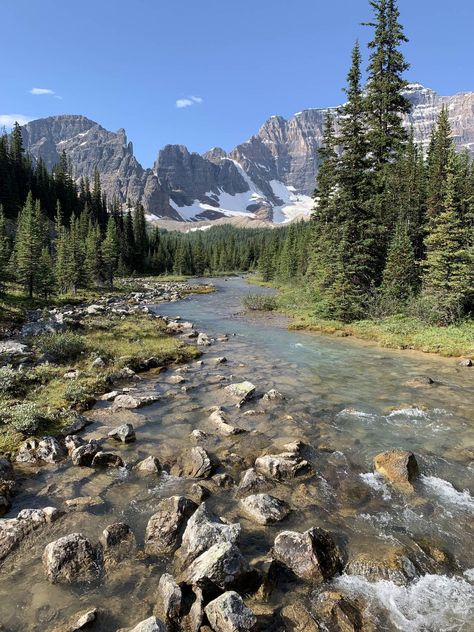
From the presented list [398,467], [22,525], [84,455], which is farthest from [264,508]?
[84,455]

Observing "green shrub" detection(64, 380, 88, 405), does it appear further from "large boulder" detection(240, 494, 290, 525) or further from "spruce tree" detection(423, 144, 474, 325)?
"spruce tree" detection(423, 144, 474, 325)

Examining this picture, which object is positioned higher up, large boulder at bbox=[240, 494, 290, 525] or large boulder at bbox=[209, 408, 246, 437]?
large boulder at bbox=[240, 494, 290, 525]

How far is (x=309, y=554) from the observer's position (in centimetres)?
651

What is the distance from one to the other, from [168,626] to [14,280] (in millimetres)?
55997

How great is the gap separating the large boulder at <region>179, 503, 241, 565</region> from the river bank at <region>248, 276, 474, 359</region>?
20260 mm

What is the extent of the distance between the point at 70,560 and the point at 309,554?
13.4 ft

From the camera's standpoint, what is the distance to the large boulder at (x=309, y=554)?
6395mm

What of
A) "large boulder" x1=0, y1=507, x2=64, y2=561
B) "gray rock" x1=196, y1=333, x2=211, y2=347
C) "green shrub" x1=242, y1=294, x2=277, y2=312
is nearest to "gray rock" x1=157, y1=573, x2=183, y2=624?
"large boulder" x1=0, y1=507, x2=64, y2=561

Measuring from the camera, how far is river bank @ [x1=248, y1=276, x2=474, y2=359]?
2338 centimetres

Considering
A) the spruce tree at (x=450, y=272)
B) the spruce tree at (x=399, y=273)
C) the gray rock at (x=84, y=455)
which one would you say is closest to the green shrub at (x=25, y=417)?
the gray rock at (x=84, y=455)

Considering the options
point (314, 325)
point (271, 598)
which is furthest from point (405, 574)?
point (314, 325)

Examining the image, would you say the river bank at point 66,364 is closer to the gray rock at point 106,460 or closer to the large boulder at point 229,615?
the gray rock at point 106,460

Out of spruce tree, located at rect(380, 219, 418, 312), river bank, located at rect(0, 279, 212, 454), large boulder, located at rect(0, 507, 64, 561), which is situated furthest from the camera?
spruce tree, located at rect(380, 219, 418, 312)

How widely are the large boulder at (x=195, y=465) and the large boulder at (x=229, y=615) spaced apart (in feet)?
13.8
